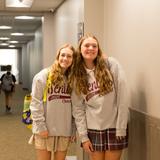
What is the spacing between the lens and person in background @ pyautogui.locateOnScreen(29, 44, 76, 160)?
3.34 metres

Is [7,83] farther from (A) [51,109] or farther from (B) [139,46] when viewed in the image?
(B) [139,46]

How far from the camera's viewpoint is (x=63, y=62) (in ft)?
11.0

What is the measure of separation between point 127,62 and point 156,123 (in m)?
0.99

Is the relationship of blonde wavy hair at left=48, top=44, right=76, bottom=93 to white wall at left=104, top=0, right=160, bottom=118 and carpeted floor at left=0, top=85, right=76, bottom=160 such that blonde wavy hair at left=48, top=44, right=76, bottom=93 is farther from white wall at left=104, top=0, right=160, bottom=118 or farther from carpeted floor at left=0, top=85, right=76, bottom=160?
carpeted floor at left=0, top=85, right=76, bottom=160

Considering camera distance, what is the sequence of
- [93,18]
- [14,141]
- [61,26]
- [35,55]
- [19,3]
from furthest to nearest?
[35,55]
[19,3]
[61,26]
[14,141]
[93,18]

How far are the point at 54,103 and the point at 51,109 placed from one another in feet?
0.20

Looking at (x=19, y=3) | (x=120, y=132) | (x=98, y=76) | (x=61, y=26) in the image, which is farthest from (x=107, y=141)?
(x=19, y=3)

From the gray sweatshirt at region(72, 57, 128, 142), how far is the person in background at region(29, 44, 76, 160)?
0.18m

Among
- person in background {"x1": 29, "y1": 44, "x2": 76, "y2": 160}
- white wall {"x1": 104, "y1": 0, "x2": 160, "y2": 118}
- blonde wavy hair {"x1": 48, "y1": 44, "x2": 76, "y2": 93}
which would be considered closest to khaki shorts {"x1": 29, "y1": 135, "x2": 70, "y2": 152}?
person in background {"x1": 29, "y1": 44, "x2": 76, "y2": 160}

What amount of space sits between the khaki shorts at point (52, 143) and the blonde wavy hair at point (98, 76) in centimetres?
52

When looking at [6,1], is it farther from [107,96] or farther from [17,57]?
[17,57]

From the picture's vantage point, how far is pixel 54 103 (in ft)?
11.0

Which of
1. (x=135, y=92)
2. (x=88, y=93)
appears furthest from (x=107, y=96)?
(x=135, y=92)

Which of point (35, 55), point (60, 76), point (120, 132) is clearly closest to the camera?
point (120, 132)
